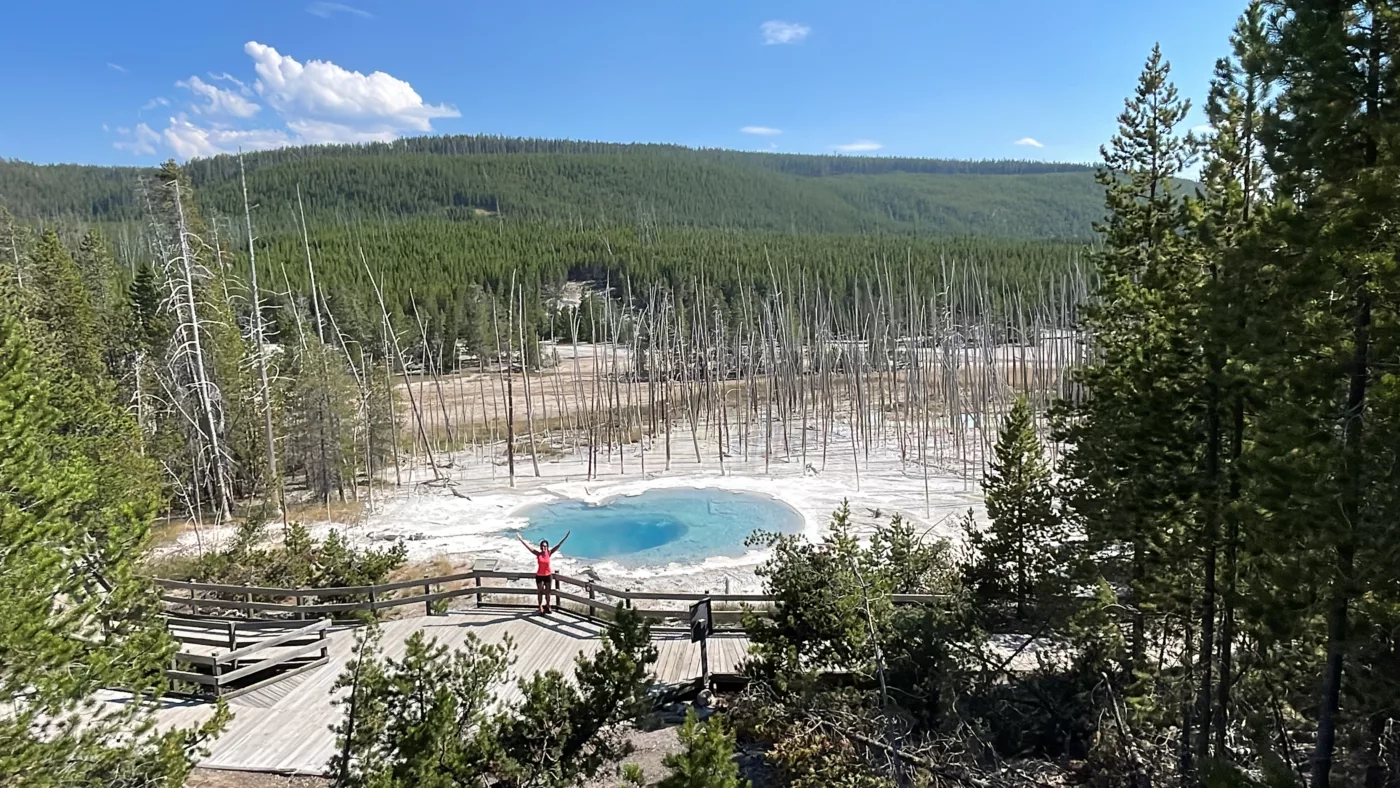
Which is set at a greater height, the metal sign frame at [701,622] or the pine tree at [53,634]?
the pine tree at [53,634]

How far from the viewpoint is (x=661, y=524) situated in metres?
31.0

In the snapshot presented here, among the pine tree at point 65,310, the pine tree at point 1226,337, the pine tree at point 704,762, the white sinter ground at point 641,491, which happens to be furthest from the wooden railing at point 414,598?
the pine tree at point 65,310

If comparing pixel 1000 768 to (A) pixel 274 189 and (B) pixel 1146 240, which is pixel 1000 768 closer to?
(B) pixel 1146 240

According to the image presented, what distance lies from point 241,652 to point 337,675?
5.16ft

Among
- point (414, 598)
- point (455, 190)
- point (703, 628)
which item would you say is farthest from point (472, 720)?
point (455, 190)

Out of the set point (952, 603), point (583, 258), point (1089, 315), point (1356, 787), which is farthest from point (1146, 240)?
point (583, 258)

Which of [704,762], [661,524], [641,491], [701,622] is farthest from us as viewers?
[641,491]

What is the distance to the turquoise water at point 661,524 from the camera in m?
26.8

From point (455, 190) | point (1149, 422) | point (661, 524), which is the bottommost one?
point (661, 524)

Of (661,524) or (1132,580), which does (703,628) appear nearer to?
(1132,580)

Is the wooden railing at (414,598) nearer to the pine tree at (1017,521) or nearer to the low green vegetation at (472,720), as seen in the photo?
the low green vegetation at (472,720)

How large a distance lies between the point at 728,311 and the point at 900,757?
205ft

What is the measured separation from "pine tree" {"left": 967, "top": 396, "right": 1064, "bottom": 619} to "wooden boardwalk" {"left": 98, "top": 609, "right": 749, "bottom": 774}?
5244 millimetres

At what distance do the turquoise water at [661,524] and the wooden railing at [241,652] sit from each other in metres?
12.2
